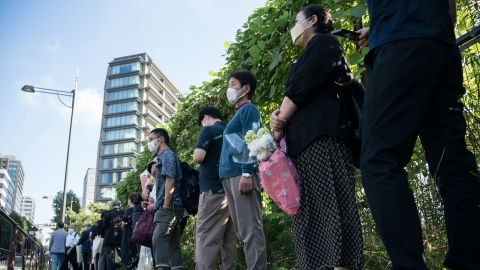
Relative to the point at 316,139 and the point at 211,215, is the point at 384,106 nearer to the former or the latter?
the point at 316,139

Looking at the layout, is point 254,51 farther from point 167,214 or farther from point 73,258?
point 73,258

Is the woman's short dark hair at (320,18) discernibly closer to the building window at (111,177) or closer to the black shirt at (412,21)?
the black shirt at (412,21)

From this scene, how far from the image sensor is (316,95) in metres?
2.54

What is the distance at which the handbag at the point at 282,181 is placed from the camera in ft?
8.05

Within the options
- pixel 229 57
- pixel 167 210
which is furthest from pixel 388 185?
pixel 229 57

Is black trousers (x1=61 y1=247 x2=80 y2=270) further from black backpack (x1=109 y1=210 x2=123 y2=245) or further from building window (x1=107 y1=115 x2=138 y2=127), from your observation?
building window (x1=107 y1=115 x2=138 y2=127)

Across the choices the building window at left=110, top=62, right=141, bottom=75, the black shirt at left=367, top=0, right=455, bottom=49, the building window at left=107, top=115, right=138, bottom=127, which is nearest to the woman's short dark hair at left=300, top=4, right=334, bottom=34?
the black shirt at left=367, top=0, right=455, bottom=49

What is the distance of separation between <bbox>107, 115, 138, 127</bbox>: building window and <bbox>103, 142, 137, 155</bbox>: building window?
4.07m

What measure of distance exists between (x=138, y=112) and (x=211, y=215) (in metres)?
82.2

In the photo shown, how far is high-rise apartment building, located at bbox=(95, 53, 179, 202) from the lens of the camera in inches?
3199

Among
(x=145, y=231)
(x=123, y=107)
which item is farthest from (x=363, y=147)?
(x=123, y=107)

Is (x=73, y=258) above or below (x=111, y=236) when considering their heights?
below

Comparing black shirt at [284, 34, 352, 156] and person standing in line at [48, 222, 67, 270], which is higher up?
black shirt at [284, 34, 352, 156]

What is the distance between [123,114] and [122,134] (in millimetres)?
4048
